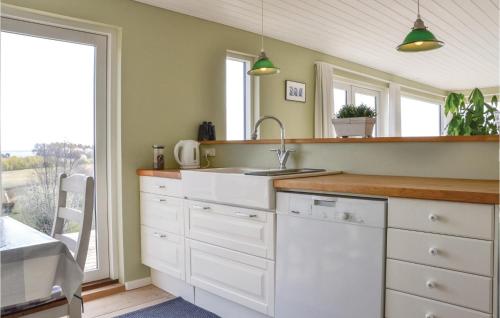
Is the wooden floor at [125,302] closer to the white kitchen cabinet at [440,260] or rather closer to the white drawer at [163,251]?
the white drawer at [163,251]

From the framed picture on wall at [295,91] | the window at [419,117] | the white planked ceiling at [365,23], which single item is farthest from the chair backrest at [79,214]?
the window at [419,117]

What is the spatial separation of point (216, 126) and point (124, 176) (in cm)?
105

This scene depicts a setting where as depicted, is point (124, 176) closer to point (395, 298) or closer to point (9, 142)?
point (9, 142)

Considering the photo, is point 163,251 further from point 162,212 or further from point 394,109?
point 394,109

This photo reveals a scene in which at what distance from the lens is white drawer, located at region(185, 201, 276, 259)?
2.12 m

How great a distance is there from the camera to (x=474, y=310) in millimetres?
1417

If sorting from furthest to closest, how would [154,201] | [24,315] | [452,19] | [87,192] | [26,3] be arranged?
[452,19], [154,201], [26,3], [87,192], [24,315]

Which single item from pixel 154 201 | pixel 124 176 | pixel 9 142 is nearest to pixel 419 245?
pixel 154 201

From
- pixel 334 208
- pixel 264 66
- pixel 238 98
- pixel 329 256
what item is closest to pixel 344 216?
pixel 334 208

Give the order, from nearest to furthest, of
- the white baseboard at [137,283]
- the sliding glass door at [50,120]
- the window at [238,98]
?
the sliding glass door at [50,120] < the white baseboard at [137,283] < the window at [238,98]

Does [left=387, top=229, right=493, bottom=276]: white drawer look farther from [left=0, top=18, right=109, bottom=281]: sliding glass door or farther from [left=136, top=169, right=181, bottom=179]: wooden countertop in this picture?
[left=0, top=18, right=109, bottom=281]: sliding glass door

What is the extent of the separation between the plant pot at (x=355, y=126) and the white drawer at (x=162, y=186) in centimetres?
116

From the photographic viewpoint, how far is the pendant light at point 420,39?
8.03ft

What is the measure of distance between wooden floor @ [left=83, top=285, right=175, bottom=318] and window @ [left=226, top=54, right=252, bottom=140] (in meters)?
1.64
